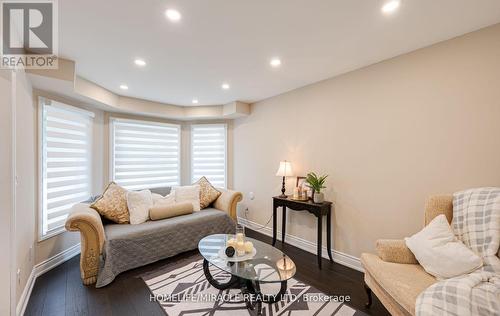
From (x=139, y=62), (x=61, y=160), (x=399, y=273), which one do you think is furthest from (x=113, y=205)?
(x=399, y=273)

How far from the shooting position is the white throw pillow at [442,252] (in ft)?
4.77

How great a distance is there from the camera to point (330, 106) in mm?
2867

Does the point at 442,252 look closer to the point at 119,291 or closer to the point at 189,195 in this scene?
the point at 119,291

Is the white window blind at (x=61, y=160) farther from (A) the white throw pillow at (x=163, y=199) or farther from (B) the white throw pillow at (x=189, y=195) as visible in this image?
(B) the white throw pillow at (x=189, y=195)

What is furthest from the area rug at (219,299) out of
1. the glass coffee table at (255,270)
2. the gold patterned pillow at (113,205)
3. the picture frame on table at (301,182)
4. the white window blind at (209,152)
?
the white window blind at (209,152)

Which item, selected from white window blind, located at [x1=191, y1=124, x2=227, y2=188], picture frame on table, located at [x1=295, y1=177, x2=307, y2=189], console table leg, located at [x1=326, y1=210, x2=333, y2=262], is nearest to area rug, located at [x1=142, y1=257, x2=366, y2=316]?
console table leg, located at [x1=326, y1=210, x2=333, y2=262]

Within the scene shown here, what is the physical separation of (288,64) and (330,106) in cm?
87

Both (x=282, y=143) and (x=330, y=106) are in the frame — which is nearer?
(x=330, y=106)

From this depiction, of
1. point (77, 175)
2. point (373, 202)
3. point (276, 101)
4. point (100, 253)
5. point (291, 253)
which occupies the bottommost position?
point (291, 253)

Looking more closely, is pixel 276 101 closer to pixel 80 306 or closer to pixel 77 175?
pixel 77 175

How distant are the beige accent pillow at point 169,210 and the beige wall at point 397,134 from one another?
5.48ft

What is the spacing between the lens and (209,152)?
15.0 ft

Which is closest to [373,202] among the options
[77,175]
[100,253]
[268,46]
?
[268,46]

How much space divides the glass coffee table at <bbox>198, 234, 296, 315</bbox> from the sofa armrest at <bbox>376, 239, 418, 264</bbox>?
0.79m
